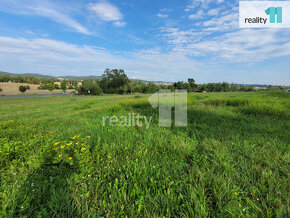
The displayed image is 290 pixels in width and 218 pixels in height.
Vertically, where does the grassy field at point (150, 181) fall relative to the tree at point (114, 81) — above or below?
below

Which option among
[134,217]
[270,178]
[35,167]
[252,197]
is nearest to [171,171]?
[134,217]

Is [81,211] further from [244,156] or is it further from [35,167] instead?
[244,156]

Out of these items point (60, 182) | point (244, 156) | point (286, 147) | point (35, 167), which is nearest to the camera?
point (60, 182)

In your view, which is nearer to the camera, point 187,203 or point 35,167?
point 187,203

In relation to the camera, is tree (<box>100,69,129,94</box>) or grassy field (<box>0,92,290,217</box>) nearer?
grassy field (<box>0,92,290,217</box>)

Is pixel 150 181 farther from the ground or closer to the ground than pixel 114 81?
closer to the ground

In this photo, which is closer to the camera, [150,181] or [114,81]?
[150,181]

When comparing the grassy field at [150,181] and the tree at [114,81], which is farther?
the tree at [114,81]

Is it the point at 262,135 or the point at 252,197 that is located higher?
the point at 262,135

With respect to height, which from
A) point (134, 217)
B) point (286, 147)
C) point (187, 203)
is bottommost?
point (134, 217)

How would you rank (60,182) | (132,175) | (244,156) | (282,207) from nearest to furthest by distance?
(282,207) → (60,182) → (132,175) → (244,156)

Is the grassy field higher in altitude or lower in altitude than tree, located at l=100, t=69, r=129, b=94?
lower

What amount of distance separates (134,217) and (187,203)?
25.2 inches

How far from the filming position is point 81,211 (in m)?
1.45
